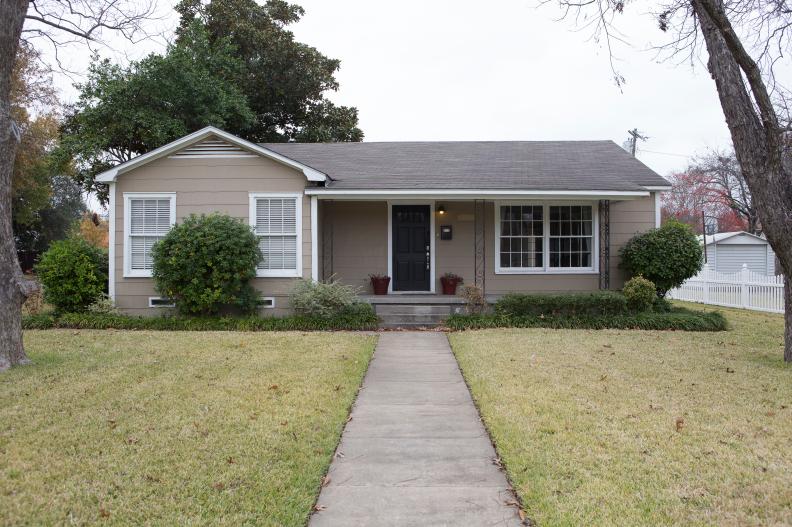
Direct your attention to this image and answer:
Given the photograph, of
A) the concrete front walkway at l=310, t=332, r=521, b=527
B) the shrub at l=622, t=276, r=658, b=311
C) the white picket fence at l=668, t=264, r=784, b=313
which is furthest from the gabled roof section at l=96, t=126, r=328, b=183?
the white picket fence at l=668, t=264, r=784, b=313

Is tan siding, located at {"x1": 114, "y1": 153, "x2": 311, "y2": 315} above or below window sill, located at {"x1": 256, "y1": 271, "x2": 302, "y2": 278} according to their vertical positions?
above

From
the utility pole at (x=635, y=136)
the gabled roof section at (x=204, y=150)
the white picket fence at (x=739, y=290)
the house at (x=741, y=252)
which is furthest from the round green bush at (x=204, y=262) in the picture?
the utility pole at (x=635, y=136)

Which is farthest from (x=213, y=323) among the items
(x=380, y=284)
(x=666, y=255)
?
(x=666, y=255)

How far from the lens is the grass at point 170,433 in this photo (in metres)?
3.39

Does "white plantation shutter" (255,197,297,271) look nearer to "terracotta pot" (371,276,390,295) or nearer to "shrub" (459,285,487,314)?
"terracotta pot" (371,276,390,295)

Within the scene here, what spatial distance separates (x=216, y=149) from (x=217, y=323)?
3.66 meters

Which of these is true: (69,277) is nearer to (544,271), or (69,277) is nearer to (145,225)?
(145,225)

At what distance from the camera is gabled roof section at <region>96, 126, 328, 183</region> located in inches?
461

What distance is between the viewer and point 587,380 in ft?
22.0

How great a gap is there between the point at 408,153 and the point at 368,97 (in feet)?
42.6

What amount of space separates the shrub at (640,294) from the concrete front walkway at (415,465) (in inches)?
245

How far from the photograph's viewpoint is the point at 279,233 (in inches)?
474

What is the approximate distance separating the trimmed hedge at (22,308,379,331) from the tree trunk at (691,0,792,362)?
22.4 ft

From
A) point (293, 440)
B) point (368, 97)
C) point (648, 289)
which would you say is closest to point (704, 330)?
point (648, 289)
